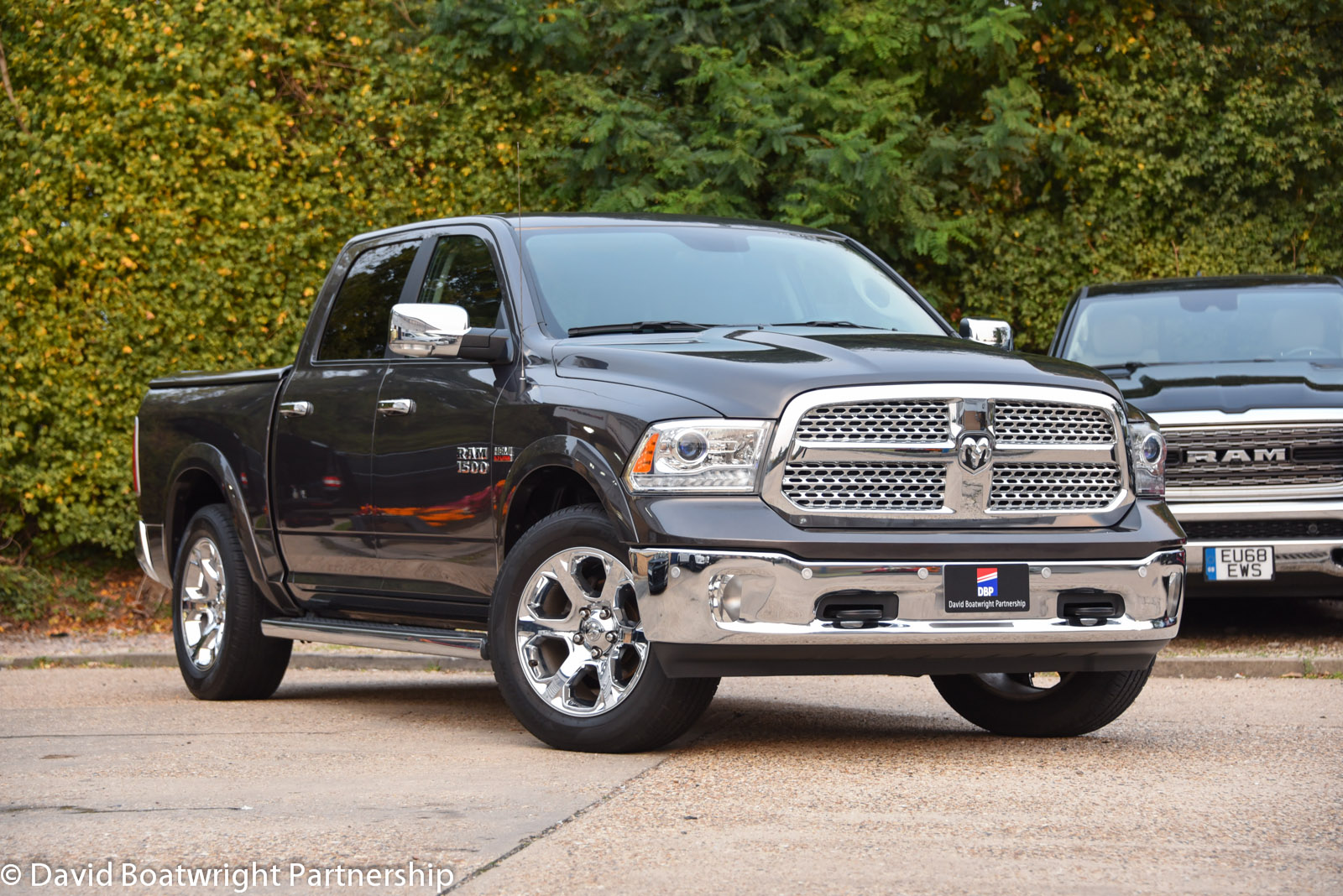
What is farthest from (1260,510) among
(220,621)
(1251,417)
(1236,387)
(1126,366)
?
(220,621)

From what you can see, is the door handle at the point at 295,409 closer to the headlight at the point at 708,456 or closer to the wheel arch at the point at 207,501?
the wheel arch at the point at 207,501

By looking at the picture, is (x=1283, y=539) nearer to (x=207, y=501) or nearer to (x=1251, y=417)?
(x=1251, y=417)

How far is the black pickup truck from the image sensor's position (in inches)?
232

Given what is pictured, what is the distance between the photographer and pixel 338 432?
782cm

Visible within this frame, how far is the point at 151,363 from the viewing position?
49.0 ft

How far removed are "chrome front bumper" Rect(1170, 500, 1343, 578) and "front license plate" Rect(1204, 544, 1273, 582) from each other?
0.02m

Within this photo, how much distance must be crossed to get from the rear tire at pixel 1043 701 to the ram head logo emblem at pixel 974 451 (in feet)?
3.76

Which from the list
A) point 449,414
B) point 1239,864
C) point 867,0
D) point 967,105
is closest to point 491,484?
point 449,414

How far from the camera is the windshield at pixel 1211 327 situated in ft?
37.4

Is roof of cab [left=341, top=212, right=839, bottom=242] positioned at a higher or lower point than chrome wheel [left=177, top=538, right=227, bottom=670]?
higher

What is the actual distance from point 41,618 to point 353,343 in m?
8.07

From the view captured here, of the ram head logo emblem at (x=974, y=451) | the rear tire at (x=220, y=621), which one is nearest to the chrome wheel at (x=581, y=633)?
the ram head logo emblem at (x=974, y=451)

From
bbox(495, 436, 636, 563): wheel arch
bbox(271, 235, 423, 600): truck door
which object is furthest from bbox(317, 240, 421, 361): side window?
bbox(495, 436, 636, 563): wheel arch

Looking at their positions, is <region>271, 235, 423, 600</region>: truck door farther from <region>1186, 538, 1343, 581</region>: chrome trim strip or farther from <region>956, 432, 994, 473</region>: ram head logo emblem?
<region>1186, 538, 1343, 581</region>: chrome trim strip
